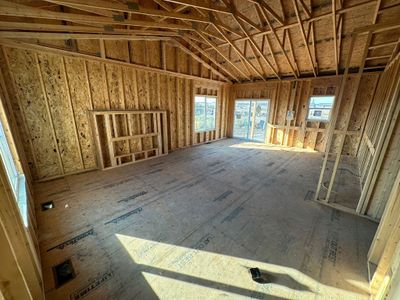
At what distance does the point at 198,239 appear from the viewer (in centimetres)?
238

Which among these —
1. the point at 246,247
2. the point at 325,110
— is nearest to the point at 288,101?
the point at 325,110

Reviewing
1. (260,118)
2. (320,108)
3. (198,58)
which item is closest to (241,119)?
(260,118)

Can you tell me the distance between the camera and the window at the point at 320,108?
22.6ft

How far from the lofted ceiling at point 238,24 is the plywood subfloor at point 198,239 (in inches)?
119

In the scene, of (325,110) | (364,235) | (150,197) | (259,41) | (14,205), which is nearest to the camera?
(14,205)

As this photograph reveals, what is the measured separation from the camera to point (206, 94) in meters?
8.09

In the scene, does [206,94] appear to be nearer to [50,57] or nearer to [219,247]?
[50,57]

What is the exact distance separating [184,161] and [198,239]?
3.42m

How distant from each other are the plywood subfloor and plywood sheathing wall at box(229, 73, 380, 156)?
152 inches

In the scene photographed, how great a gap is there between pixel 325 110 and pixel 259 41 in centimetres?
405

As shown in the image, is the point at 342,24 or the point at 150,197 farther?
the point at 342,24

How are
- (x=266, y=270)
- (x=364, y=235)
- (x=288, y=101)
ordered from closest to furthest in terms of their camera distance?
(x=266, y=270)
(x=364, y=235)
(x=288, y=101)

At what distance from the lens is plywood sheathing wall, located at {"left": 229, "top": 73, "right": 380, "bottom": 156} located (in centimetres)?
624

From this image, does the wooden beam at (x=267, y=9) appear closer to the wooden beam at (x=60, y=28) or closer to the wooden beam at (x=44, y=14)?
the wooden beam at (x=44, y=14)
